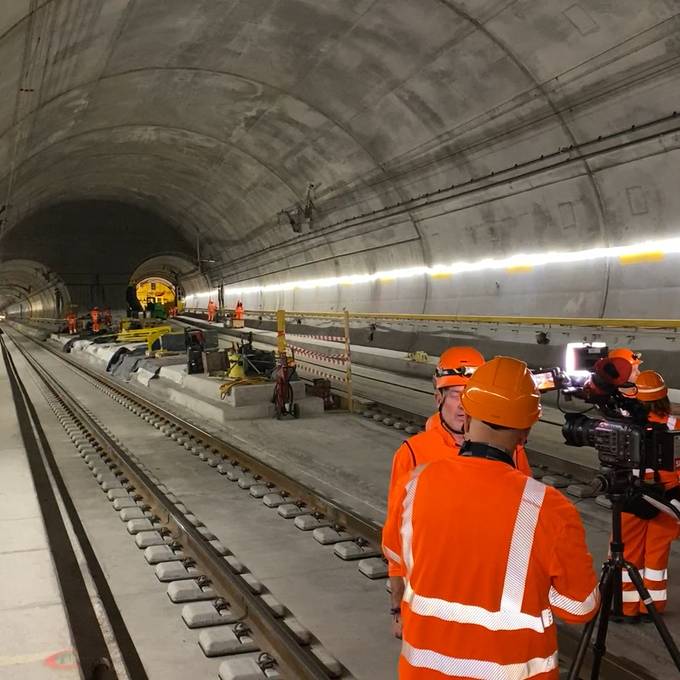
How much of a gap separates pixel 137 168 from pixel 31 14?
20.8m

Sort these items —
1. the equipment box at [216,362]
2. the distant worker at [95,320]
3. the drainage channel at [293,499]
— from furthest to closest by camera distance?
the distant worker at [95,320] < the equipment box at [216,362] < the drainage channel at [293,499]

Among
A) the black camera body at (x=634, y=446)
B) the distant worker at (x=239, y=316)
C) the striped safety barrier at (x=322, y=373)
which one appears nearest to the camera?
the black camera body at (x=634, y=446)

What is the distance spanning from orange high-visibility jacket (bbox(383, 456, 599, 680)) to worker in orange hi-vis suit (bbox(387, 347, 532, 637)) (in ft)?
1.48

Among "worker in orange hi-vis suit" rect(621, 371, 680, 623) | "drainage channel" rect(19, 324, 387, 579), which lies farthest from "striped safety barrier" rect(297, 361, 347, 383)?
"worker in orange hi-vis suit" rect(621, 371, 680, 623)

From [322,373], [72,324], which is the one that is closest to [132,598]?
[322,373]

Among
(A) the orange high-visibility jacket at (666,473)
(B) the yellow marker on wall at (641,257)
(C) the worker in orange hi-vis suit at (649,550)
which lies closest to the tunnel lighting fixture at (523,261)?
(B) the yellow marker on wall at (641,257)

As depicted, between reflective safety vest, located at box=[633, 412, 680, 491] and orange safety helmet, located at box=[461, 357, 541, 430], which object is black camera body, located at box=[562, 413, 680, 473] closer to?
reflective safety vest, located at box=[633, 412, 680, 491]

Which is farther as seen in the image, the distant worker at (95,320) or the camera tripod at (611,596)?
the distant worker at (95,320)

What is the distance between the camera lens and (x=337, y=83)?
15477 millimetres

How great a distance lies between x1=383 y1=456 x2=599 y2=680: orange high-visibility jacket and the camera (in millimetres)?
1919

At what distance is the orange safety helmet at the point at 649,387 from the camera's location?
4.41 meters

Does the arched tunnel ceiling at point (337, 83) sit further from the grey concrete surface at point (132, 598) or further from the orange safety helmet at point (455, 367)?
the orange safety helmet at point (455, 367)

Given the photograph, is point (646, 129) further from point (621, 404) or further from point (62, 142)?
point (62, 142)

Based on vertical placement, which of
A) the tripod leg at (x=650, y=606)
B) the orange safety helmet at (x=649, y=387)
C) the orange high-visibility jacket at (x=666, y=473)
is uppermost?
the orange safety helmet at (x=649, y=387)
